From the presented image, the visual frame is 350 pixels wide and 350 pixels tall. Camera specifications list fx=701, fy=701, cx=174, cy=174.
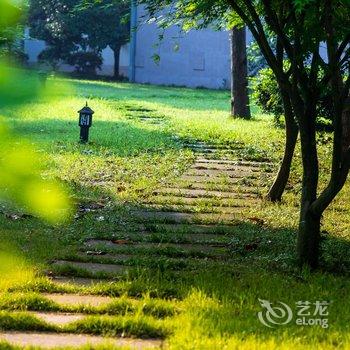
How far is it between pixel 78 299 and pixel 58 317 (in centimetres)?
37

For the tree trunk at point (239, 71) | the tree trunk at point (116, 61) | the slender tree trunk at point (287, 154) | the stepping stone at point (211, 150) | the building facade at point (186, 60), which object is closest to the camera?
the slender tree trunk at point (287, 154)

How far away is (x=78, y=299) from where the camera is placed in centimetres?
406

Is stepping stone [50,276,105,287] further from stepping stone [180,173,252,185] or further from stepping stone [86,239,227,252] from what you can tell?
stepping stone [180,173,252,185]

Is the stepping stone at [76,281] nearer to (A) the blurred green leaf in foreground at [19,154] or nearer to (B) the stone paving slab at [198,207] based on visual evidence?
(B) the stone paving slab at [198,207]

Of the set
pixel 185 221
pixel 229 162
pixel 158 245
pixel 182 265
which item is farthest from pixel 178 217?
pixel 229 162

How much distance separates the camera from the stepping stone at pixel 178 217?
279 inches

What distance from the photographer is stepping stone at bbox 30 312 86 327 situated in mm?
3568

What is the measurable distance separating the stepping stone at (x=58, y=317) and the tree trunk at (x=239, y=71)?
666 inches

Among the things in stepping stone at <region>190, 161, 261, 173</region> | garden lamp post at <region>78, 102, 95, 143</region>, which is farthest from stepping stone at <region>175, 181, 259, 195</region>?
garden lamp post at <region>78, 102, 95, 143</region>

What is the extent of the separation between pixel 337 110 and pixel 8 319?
276cm

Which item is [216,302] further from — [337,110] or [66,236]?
[66,236]

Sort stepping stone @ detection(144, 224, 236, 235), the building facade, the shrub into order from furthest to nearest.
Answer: the building facade < the shrub < stepping stone @ detection(144, 224, 236, 235)

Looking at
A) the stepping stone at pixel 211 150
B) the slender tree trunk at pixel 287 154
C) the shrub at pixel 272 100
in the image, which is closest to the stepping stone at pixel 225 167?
the stepping stone at pixel 211 150

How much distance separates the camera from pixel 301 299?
4.12 metres
